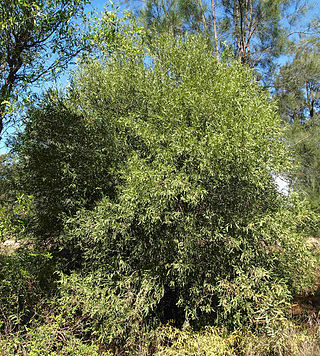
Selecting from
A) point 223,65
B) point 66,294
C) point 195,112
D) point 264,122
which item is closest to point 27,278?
point 66,294

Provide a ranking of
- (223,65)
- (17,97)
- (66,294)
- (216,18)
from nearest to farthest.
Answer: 1. (17,97)
2. (66,294)
3. (223,65)
4. (216,18)

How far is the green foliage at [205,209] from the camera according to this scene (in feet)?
16.7

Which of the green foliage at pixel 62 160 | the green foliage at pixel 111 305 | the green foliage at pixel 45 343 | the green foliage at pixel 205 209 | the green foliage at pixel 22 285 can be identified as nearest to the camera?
the green foliage at pixel 45 343

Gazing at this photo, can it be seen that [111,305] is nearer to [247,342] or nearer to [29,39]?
[247,342]

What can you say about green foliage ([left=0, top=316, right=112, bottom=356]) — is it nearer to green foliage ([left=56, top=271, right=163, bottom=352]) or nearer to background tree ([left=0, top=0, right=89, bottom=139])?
green foliage ([left=56, top=271, right=163, bottom=352])

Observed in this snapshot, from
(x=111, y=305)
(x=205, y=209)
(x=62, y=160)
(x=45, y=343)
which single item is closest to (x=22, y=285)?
(x=45, y=343)

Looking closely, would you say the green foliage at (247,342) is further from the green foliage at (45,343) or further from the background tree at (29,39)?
the background tree at (29,39)

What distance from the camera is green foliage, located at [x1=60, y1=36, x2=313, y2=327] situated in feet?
16.7

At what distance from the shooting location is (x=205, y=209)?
558 centimetres

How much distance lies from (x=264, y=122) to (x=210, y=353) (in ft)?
12.6

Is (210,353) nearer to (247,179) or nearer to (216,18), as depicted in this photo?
(247,179)

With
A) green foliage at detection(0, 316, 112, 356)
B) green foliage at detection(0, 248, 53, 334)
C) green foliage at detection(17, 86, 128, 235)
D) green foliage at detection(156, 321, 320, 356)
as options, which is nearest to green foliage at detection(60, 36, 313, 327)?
green foliage at detection(156, 321, 320, 356)

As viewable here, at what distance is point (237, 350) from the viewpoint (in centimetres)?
480

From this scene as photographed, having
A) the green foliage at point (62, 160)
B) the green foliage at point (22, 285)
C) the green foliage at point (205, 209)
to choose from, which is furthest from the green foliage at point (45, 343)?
the green foliage at point (62, 160)
